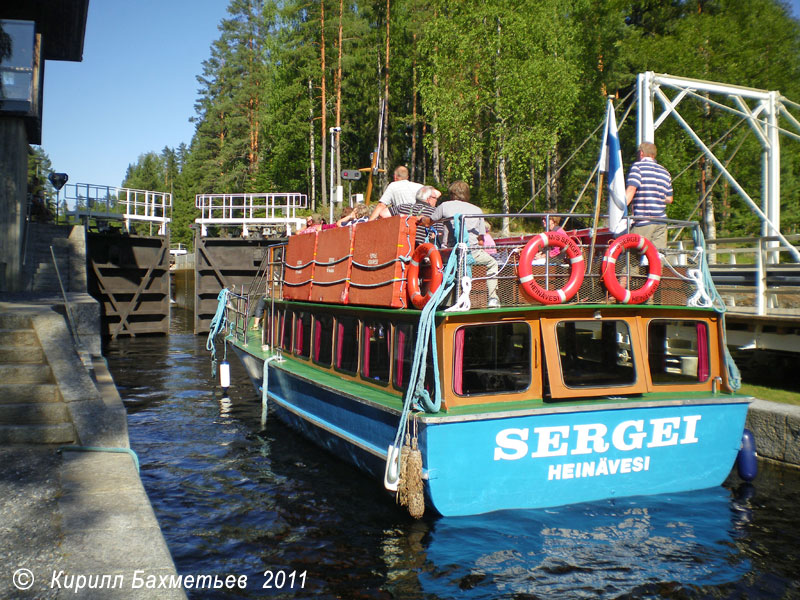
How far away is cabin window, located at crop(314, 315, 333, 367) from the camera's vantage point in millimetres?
9348

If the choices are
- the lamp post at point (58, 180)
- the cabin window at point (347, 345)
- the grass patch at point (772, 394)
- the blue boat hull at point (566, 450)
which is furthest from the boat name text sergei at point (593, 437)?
the lamp post at point (58, 180)

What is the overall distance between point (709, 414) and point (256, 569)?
4637mm

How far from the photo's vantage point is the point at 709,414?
680cm

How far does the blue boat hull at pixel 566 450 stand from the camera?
6047 mm

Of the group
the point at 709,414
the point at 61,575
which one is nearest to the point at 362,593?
the point at 61,575

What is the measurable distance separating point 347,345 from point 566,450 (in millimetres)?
3429

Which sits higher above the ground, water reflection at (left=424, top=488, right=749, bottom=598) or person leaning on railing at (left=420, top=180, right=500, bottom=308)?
person leaning on railing at (left=420, top=180, right=500, bottom=308)

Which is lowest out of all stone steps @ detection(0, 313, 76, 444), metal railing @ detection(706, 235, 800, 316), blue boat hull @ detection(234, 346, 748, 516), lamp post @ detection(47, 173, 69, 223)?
blue boat hull @ detection(234, 346, 748, 516)

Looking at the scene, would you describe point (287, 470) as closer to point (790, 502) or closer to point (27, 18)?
point (790, 502)

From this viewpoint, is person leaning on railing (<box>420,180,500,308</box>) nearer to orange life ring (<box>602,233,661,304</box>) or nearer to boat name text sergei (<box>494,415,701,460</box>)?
orange life ring (<box>602,233,661,304</box>)

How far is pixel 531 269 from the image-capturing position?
20.7ft

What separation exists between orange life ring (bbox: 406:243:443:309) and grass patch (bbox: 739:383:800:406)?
5.37m

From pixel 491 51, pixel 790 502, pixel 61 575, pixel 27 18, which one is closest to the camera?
pixel 61 575

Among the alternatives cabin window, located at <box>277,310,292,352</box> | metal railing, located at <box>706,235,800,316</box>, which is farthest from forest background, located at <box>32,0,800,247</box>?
cabin window, located at <box>277,310,292,352</box>
